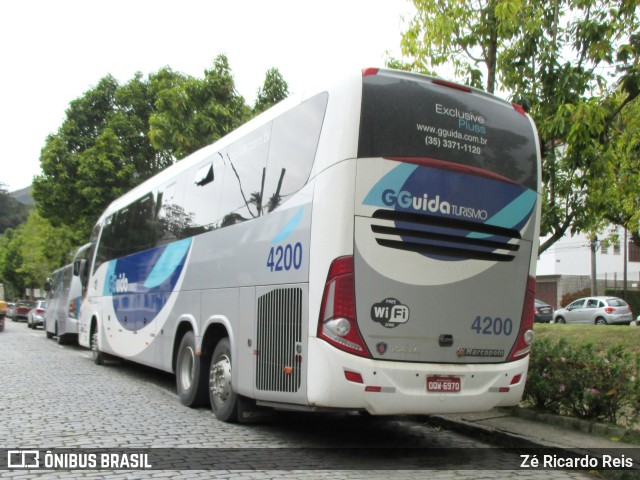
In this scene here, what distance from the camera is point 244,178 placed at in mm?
8078

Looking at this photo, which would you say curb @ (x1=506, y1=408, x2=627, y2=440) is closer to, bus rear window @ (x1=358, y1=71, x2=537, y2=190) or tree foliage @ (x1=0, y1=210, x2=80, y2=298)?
bus rear window @ (x1=358, y1=71, x2=537, y2=190)

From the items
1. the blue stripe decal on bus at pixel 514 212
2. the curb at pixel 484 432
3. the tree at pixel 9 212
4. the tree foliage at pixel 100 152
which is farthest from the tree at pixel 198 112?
the tree at pixel 9 212

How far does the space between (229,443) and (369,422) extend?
2.45 meters

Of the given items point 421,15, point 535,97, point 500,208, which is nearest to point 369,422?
point 500,208

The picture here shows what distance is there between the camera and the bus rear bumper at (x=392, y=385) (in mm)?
5766

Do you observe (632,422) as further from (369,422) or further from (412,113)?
(412,113)

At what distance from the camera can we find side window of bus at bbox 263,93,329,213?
6.51m

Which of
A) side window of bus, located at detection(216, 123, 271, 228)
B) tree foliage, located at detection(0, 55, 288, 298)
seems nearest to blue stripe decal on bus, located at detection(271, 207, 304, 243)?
side window of bus, located at detection(216, 123, 271, 228)

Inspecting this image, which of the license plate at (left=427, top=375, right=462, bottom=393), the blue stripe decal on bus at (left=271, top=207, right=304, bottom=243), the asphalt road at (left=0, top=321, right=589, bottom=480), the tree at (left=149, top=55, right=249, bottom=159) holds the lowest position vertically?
the asphalt road at (left=0, top=321, right=589, bottom=480)

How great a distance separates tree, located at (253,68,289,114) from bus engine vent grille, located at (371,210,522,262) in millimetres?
12564

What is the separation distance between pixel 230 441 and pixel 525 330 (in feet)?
10.9

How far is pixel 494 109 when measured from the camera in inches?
275

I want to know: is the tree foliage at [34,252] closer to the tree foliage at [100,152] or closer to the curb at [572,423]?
the tree foliage at [100,152]

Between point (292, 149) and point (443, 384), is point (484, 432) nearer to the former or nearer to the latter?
point (443, 384)
